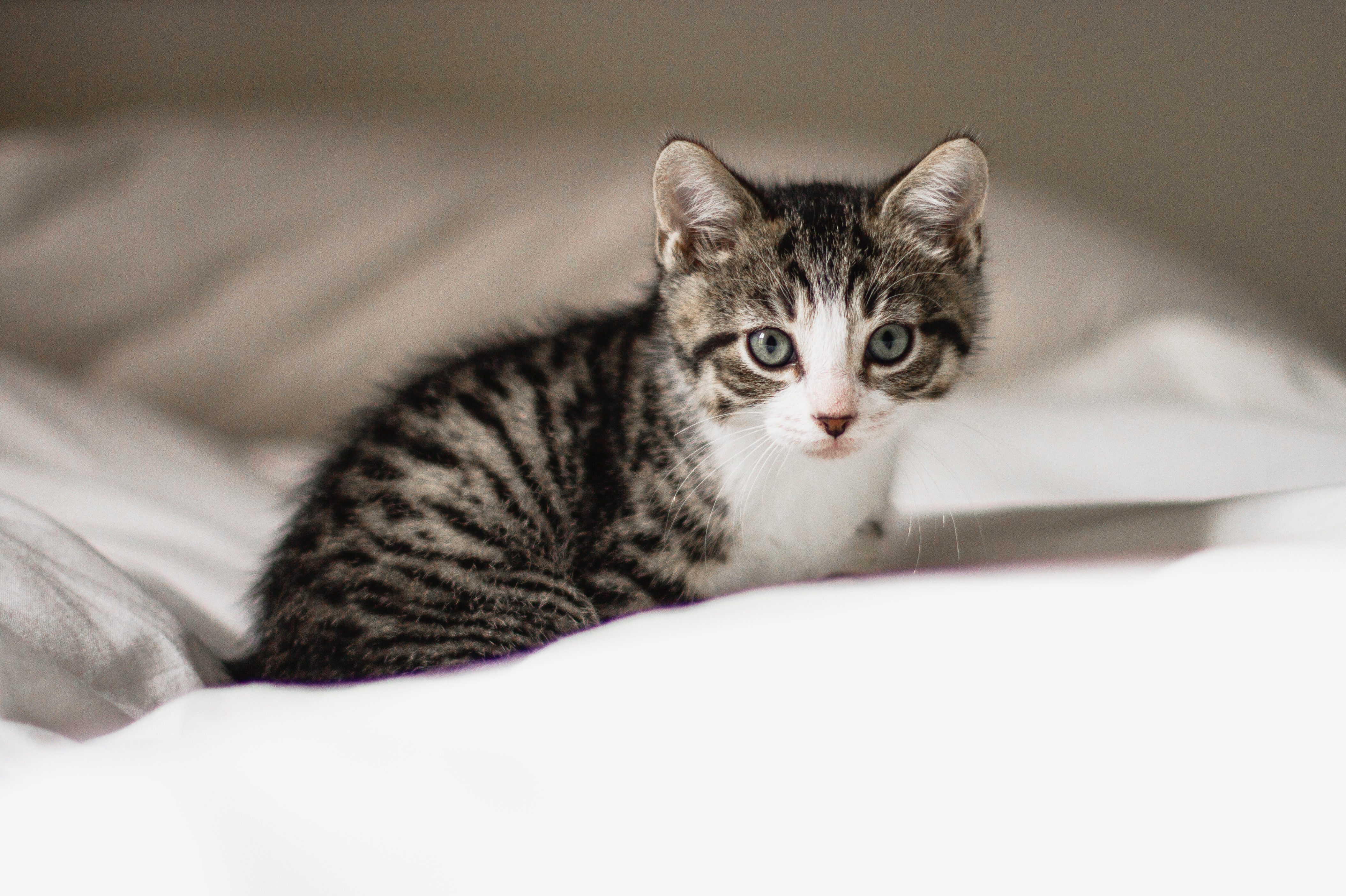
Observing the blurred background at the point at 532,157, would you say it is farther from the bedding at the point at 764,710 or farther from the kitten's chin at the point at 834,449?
the kitten's chin at the point at 834,449

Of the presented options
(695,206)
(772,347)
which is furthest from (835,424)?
(695,206)

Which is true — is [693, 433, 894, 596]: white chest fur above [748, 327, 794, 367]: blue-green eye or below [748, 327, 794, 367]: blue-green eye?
below

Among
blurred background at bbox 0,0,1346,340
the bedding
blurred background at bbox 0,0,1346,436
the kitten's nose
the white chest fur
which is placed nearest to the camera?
the bedding

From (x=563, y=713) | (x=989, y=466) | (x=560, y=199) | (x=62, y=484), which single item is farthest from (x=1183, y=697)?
(x=560, y=199)

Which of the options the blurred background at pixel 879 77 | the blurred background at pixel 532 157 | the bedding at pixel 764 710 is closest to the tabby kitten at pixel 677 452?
the bedding at pixel 764 710

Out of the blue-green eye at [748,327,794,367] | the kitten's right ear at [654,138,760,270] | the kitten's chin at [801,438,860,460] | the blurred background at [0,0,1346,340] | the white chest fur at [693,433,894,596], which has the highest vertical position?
the blurred background at [0,0,1346,340]

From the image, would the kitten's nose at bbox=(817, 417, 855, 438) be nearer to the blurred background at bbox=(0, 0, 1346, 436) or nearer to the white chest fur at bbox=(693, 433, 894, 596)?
the white chest fur at bbox=(693, 433, 894, 596)

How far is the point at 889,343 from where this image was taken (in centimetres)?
107

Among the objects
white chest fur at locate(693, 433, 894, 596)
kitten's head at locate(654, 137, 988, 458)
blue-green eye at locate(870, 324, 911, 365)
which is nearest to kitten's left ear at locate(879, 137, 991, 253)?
kitten's head at locate(654, 137, 988, 458)

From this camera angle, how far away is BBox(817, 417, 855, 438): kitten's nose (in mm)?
997

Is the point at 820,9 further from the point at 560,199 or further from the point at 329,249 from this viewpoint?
the point at 329,249

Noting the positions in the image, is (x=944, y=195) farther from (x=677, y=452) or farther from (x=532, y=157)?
(x=532, y=157)

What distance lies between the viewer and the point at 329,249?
199 centimetres

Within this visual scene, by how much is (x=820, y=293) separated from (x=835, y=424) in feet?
0.52
